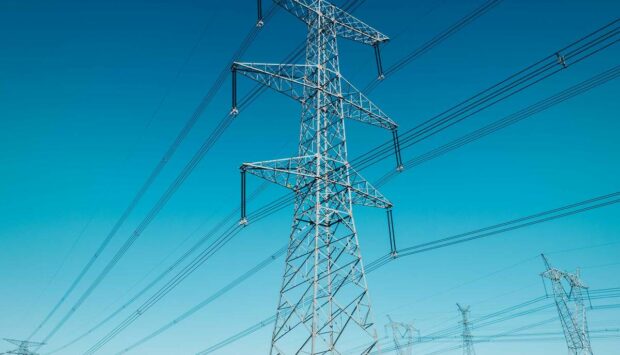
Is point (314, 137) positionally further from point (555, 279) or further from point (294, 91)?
point (555, 279)

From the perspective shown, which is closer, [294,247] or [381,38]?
[294,247]

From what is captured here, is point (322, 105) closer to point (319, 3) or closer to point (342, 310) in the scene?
point (319, 3)

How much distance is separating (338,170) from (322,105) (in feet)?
11.4

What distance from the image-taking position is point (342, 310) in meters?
16.8

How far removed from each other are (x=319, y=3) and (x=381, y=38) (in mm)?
3873

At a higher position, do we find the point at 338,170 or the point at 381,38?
the point at 381,38

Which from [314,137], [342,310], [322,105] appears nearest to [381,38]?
[322,105]

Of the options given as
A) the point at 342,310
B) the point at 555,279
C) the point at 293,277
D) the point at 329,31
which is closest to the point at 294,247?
the point at 293,277

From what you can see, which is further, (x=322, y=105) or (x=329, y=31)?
(x=329, y=31)

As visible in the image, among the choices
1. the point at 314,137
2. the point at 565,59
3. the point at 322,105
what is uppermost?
the point at 322,105

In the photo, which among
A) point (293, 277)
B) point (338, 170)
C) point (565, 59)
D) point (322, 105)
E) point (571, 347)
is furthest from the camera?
point (571, 347)

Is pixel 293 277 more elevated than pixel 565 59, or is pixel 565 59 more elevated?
pixel 565 59

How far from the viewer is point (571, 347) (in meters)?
42.2

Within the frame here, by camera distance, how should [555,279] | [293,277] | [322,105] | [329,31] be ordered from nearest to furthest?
1. [293,277]
2. [322,105]
3. [329,31]
4. [555,279]
